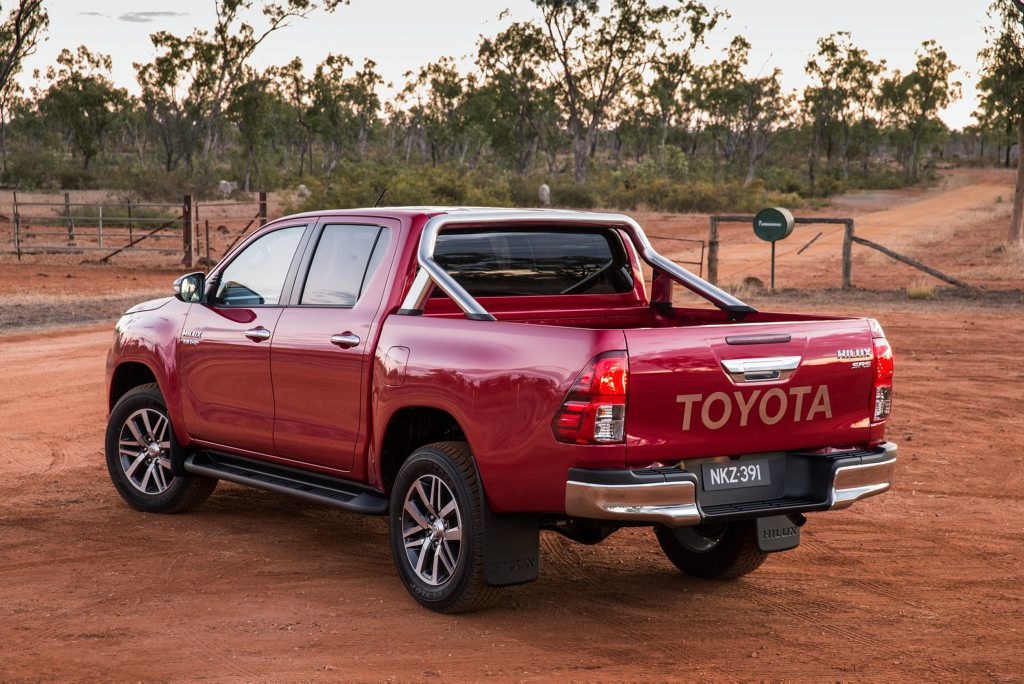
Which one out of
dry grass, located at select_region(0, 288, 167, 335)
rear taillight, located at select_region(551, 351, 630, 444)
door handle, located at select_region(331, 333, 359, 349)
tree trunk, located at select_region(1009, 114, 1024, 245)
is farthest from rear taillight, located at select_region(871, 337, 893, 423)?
tree trunk, located at select_region(1009, 114, 1024, 245)

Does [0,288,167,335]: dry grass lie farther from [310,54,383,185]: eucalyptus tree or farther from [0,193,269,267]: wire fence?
[310,54,383,185]: eucalyptus tree

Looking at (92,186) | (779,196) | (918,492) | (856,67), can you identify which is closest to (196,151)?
(92,186)

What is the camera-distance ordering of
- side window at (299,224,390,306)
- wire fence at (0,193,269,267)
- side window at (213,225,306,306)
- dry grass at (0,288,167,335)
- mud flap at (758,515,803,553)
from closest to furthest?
mud flap at (758,515,803,553)
side window at (299,224,390,306)
side window at (213,225,306,306)
dry grass at (0,288,167,335)
wire fence at (0,193,269,267)

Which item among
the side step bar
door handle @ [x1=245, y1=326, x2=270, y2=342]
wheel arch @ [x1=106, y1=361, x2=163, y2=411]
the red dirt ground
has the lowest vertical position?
the red dirt ground

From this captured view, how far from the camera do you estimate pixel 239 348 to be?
685 cm

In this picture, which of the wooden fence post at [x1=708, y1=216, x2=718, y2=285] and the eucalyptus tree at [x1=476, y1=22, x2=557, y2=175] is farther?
the eucalyptus tree at [x1=476, y1=22, x2=557, y2=175]

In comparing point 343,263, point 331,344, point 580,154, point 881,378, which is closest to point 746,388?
point 881,378

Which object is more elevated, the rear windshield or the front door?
the rear windshield

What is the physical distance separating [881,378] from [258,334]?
3287mm

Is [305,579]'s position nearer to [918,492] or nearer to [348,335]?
[348,335]

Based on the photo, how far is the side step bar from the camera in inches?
239

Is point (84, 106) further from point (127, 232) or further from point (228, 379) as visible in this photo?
point (228, 379)

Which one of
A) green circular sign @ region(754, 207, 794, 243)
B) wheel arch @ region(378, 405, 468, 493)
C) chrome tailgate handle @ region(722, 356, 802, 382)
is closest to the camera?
chrome tailgate handle @ region(722, 356, 802, 382)

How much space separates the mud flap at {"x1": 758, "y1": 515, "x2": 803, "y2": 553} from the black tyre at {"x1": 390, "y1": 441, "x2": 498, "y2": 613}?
50.6 inches
